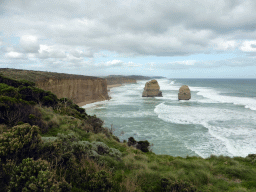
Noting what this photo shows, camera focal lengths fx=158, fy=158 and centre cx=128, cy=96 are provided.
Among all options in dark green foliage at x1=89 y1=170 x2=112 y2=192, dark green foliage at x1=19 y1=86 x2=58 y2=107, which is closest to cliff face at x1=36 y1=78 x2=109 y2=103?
dark green foliage at x1=19 y1=86 x2=58 y2=107

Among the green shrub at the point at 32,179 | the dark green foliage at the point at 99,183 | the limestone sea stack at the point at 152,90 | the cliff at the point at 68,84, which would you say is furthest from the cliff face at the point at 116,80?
the green shrub at the point at 32,179

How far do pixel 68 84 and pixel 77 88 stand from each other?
3.21 metres

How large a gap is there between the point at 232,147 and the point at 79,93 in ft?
102

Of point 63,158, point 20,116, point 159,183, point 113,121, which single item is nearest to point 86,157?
point 63,158

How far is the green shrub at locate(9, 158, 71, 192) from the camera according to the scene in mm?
2967

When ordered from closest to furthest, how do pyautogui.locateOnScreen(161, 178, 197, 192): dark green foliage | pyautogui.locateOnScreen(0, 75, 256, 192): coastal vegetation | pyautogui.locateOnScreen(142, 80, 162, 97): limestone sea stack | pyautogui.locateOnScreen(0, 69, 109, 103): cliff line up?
pyautogui.locateOnScreen(0, 75, 256, 192): coastal vegetation, pyautogui.locateOnScreen(161, 178, 197, 192): dark green foliage, pyautogui.locateOnScreen(0, 69, 109, 103): cliff, pyautogui.locateOnScreen(142, 80, 162, 97): limestone sea stack

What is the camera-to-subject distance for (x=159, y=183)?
466 cm

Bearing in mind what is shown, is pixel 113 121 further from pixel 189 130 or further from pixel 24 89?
pixel 24 89

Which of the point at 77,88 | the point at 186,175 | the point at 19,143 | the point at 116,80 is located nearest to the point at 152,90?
the point at 77,88

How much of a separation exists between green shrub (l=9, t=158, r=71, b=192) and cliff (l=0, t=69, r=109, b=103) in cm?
2328

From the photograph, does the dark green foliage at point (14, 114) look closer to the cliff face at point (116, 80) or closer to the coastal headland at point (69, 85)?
the coastal headland at point (69, 85)

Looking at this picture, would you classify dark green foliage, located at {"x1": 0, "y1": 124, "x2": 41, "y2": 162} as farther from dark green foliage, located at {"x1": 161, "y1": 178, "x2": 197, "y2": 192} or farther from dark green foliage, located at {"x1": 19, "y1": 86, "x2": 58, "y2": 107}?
dark green foliage, located at {"x1": 19, "y1": 86, "x2": 58, "y2": 107}

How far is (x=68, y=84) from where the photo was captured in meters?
33.0

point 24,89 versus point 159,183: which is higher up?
point 24,89
